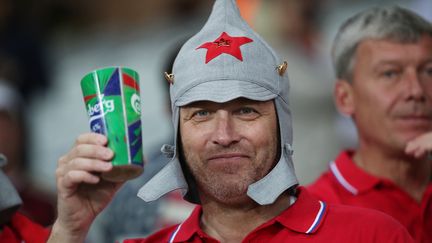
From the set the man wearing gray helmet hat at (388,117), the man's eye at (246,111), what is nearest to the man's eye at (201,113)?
the man's eye at (246,111)

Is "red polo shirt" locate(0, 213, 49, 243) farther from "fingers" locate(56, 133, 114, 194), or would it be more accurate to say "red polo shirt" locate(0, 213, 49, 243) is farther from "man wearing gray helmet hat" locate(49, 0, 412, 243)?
"fingers" locate(56, 133, 114, 194)

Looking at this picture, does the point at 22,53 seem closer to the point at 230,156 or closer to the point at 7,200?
the point at 7,200

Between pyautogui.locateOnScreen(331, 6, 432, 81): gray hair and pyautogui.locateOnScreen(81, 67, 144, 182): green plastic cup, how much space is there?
1615 mm

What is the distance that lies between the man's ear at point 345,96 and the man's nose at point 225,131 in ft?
4.44

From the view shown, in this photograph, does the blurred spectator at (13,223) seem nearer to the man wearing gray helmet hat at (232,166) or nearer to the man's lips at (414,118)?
the man wearing gray helmet hat at (232,166)

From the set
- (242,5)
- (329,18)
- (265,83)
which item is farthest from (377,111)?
(242,5)

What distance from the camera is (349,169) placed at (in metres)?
4.48

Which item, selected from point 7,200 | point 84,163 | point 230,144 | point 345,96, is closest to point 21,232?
point 7,200

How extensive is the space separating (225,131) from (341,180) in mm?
1160

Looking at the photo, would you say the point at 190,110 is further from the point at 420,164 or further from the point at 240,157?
the point at 420,164

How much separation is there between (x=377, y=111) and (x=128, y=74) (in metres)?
1.57

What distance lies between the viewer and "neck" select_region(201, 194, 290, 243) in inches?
138

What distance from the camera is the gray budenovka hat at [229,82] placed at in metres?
3.44

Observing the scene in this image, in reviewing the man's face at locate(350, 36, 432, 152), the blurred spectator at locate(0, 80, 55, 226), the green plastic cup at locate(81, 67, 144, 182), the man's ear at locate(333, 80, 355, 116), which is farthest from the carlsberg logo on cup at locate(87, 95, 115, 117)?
the blurred spectator at locate(0, 80, 55, 226)
